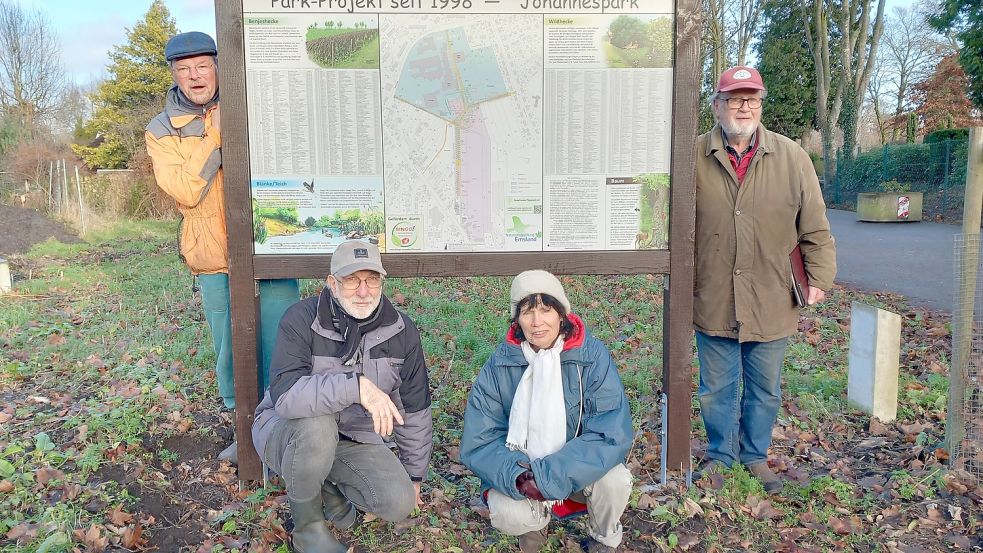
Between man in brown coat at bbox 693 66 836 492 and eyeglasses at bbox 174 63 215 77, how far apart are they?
2693 millimetres

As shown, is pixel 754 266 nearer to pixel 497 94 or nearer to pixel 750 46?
pixel 497 94

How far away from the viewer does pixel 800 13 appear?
1150 inches

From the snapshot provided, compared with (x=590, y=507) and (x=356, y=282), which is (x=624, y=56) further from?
(x=590, y=507)

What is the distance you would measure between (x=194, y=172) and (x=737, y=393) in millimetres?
3214

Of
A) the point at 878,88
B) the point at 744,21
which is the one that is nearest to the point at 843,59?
the point at 744,21

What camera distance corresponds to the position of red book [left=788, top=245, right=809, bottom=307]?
3918mm

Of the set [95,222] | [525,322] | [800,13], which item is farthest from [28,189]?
[800,13]

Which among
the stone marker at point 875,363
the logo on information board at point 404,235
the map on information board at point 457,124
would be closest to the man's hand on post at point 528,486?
the map on information board at point 457,124

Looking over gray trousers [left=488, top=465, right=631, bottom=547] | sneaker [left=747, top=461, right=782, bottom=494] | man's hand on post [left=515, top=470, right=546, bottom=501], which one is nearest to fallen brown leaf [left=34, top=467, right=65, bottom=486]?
gray trousers [left=488, top=465, right=631, bottom=547]

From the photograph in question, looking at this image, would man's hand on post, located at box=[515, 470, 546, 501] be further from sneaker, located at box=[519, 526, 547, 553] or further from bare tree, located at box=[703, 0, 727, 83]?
bare tree, located at box=[703, 0, 727, 83]

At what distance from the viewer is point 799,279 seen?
3.94 m

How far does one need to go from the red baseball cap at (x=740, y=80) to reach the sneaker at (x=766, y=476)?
82.4 inches

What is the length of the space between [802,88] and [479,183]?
99.9ft

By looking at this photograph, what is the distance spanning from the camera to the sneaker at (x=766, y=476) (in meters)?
3.90
